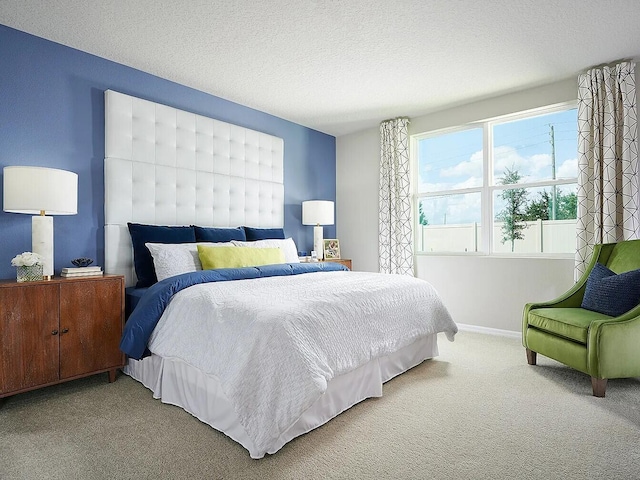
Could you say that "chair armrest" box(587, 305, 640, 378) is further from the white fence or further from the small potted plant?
the small potted plant

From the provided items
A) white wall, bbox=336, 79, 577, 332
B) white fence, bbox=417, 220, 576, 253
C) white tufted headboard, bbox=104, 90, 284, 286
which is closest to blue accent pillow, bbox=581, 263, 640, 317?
white wall, bbox=336, 79, 577, 332

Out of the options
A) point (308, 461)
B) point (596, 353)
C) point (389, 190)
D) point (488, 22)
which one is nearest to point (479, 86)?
point (488, 22)

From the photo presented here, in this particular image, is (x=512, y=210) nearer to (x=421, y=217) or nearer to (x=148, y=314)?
(x=421, y=217)

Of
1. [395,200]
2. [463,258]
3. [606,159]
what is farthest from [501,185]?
[395,200]

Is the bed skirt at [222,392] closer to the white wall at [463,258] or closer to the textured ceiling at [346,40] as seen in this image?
the white wall at [463,258]

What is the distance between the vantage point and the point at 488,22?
8.92ft

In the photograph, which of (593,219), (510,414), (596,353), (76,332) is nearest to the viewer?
(510,414)

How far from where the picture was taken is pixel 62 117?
118 inches

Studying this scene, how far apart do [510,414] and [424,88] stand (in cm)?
310

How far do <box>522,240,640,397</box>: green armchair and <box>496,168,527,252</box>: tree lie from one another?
103cm

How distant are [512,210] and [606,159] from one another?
3.35 ft

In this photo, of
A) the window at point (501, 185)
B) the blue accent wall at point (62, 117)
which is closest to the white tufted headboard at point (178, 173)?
the blue accent wall at point (62, 117)

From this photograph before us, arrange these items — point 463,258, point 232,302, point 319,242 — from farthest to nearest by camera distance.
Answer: point 319,242 → point 463,258 → point 232,302

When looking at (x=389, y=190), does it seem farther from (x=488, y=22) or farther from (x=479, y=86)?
(x=488, y=22)
